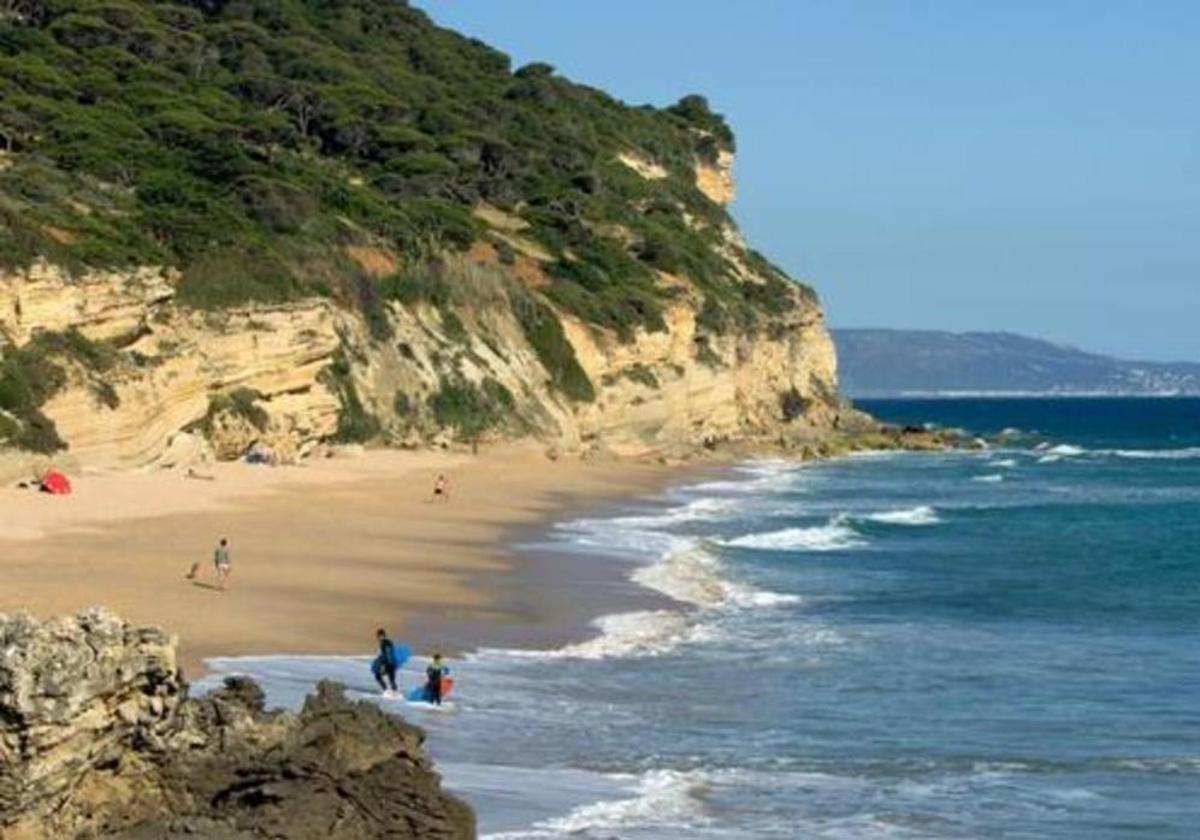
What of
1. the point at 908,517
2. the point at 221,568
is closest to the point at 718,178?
the point at 908,517

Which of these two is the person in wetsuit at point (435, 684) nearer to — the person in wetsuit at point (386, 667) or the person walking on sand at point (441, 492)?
the person in wetsuit at point (386, 667)

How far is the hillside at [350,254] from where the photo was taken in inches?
1641

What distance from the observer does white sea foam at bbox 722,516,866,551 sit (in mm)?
40750

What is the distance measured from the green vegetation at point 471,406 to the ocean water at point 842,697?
17053 mm

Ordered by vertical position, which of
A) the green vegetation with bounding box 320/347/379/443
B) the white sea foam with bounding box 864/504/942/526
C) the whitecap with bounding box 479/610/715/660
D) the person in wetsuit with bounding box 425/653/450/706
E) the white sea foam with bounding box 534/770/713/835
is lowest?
the white sea foam with bounding box 534/770/713/835

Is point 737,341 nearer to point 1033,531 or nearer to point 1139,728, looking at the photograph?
point 1033,531

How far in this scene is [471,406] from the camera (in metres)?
60.4

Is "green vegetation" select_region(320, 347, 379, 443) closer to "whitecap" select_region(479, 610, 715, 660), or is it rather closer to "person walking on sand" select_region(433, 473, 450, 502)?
"person walking on sand" select_region(433, 473, 450, 502)

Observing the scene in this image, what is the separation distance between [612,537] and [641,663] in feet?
55.8

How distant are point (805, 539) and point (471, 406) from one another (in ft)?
66.1

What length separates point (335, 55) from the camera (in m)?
88.8

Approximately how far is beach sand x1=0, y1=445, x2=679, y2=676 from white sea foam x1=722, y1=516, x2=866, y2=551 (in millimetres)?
5142

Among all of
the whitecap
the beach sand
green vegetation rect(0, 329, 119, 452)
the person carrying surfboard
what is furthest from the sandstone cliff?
the person carrying surfboard

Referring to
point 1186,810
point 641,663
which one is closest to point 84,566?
point 641,663
